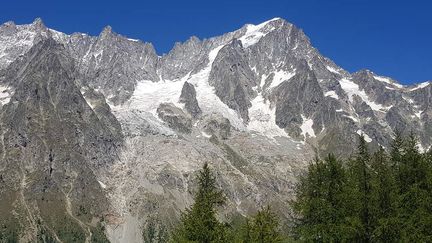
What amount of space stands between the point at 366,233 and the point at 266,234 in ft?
23.0

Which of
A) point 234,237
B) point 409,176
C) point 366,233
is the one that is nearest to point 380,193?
point 366,233

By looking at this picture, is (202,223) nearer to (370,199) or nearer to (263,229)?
(263,229)

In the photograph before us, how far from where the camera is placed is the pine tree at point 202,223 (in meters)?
38.0

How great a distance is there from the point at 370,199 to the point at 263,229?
24.9ft

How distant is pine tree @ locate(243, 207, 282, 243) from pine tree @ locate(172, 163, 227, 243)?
1.84m

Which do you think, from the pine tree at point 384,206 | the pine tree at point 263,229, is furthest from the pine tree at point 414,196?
the pine tree at point 263,229

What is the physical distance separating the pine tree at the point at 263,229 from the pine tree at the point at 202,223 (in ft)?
6.05

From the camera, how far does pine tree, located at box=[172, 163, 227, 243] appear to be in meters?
38.0

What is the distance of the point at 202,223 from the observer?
38.2 meters

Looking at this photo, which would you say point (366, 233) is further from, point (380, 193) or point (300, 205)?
point (300, 205)

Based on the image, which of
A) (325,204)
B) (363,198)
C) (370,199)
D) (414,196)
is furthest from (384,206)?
(325,204)

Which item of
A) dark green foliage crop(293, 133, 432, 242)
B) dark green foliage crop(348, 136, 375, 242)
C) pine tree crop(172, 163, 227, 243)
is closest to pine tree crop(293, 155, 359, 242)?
dark green foliage crop(293, 133, 432, 242)

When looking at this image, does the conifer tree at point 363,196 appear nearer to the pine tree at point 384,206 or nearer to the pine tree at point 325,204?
the pine tree at point 384,206

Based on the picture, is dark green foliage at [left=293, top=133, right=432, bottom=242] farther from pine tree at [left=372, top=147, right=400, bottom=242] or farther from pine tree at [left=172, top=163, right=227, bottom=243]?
pine tree at [left=172, top=163, right=227, bottom=243]
